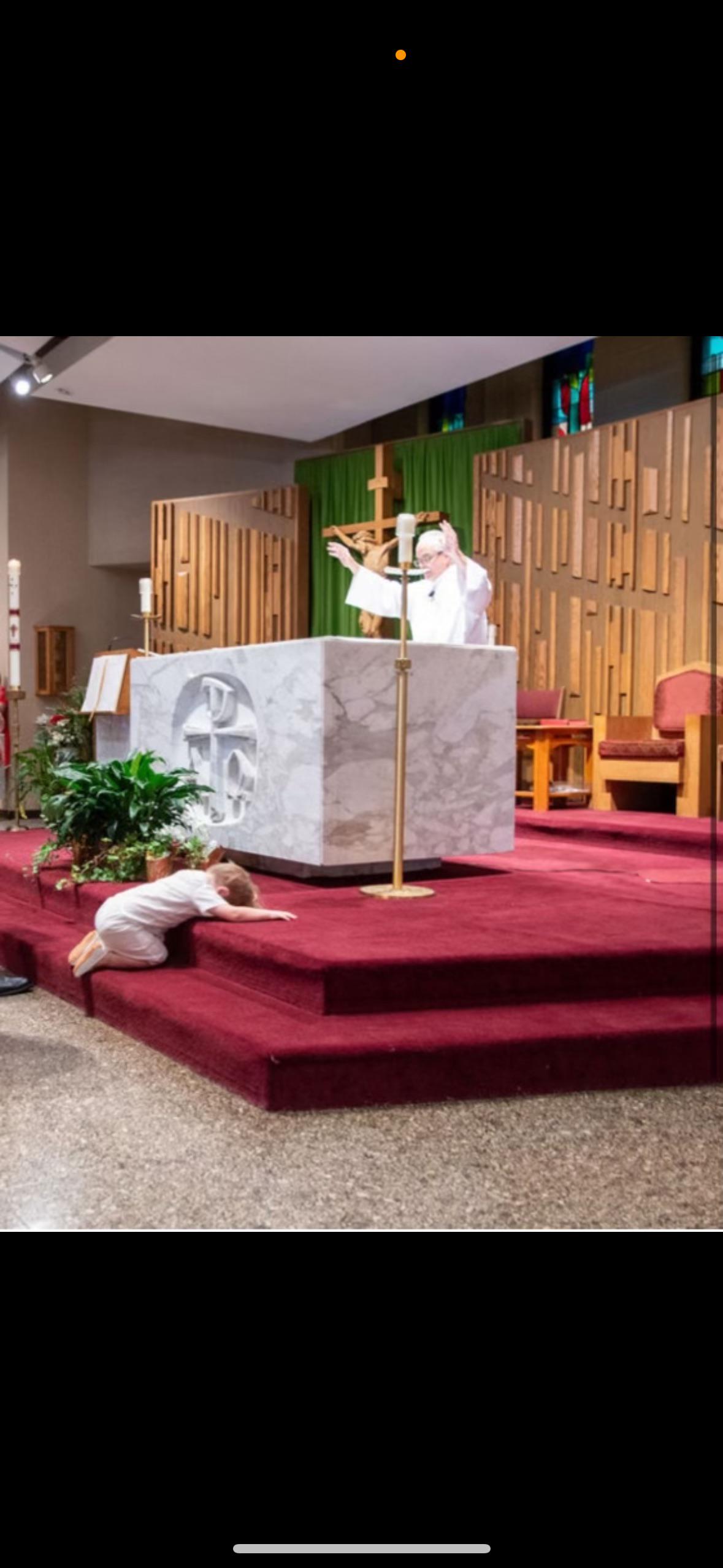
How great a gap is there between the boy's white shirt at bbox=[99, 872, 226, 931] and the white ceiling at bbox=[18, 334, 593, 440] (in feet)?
14.8

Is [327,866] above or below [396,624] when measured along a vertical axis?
below

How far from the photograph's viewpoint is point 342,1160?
2895 mm

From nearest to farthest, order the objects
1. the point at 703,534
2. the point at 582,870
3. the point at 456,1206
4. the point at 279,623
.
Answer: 1. the point at 456,1206
2. the point at 582,870
3. the point at 703,534
4. the point at 279,623

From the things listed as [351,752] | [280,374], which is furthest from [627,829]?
[280,374]

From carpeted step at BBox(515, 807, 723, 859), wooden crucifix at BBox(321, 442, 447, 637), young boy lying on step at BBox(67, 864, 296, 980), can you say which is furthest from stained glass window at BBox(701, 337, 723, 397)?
young boy lying on step at BBox(67, 864, 296, 980)

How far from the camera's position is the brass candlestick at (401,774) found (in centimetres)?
471

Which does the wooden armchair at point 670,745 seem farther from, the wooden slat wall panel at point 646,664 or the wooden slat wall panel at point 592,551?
the wooden slat wall panel at point 592,551

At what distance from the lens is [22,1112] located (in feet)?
10.8

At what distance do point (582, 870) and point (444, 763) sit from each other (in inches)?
31.6

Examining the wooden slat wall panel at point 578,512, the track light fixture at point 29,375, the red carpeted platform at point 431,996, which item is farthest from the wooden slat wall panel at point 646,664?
the track light fixture at point 29,375

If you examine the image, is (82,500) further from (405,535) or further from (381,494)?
(405,535)

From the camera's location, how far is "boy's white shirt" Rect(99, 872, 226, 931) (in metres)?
4.31

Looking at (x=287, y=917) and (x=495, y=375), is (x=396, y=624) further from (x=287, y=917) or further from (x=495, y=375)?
(x=287, y=917)

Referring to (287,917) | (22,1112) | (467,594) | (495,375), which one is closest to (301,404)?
(495,375)
